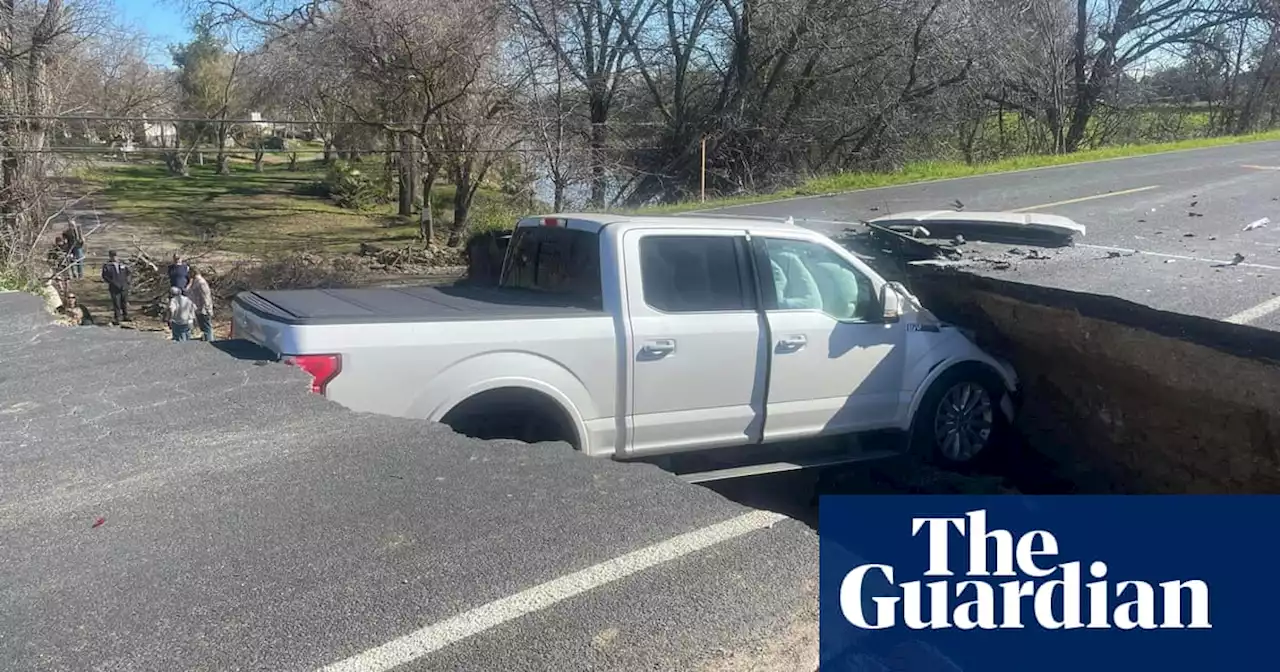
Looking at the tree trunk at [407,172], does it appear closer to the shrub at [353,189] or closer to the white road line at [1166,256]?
the shrub at [353,189]

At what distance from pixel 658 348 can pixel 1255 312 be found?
14.1 ft

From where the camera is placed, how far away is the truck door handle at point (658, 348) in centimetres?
520

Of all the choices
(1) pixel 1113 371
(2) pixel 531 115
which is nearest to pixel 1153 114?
(2) pixel 531 115

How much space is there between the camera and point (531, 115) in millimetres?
23031

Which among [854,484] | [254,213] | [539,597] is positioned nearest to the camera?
[539,597]

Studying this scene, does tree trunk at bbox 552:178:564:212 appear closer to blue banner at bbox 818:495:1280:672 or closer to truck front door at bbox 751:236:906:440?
truck front door at bbox 751:236:906:440

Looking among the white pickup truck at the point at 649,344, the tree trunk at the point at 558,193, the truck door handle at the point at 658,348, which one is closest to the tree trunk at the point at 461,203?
the tree trunk at the point at 558,193

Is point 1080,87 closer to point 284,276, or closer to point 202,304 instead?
point 284,276

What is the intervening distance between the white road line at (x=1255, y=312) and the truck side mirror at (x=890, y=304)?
6.92ft

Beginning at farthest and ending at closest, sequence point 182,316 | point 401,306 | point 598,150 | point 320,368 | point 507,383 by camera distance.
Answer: point 598,150
point 182,316
point 401,306
point 507,383
point 320,368

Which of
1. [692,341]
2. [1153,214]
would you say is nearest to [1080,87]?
[1153,214]

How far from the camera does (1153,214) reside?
1200 cm

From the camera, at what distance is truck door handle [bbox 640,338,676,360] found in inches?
205

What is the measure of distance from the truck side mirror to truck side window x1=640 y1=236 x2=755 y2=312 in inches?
36.5
